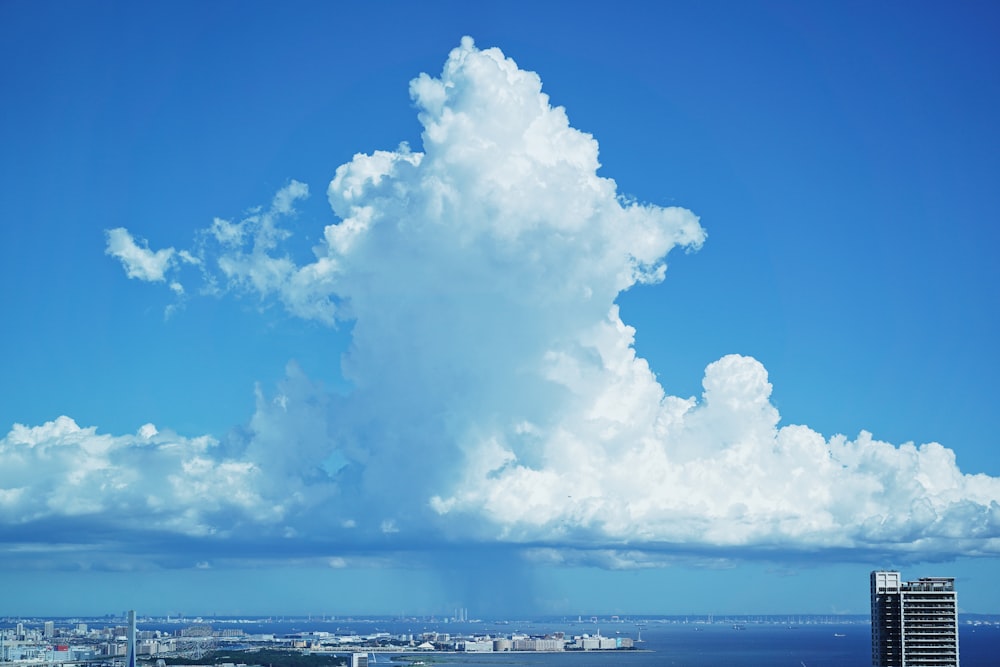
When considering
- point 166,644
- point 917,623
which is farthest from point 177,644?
point 917,623

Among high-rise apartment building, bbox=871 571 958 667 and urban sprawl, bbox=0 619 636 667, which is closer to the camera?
high-rise apartment building, bbox=871 571 958 667

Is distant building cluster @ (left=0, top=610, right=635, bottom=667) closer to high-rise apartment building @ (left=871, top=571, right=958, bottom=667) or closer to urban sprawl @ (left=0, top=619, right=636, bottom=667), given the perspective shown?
urban sprawl @ (left=0, top=619, right=636, bottom=667)

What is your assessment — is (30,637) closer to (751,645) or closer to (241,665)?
(241,665)

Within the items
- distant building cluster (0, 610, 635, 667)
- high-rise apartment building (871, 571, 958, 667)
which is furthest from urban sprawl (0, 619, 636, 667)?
high-rise apartment building (871, 571, 958, 667)

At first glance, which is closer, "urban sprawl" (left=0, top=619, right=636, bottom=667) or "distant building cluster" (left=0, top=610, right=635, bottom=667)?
"distant building cluster" (left=0, top=610, right=635, bottom=667)

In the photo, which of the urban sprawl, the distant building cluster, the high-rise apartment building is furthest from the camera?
the urban sprawl

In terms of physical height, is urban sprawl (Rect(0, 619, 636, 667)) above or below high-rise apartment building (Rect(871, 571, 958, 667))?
below

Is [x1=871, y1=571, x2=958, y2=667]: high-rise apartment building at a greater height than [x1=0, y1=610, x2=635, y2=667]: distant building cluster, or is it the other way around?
[x1=871, y1=571, x2=958, y2=667]: high-rise apartment building

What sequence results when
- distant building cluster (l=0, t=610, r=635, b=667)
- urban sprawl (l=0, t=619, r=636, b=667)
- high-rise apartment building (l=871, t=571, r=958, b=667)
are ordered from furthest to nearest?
urban sprawl (l=0, t=619, r=636, b=667) < distant building cluster (l=0, t=610, r=635, b=667) < high-rise apartment building (l=871, t=571, r=958, b=667)

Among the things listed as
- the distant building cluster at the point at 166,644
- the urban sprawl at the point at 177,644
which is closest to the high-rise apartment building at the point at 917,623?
the distant building cluster at the point at 166,644

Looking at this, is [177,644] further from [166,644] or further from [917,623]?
[917,623]

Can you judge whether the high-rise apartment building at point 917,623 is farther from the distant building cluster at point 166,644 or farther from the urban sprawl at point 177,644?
the urban sprawl at point 177,644
